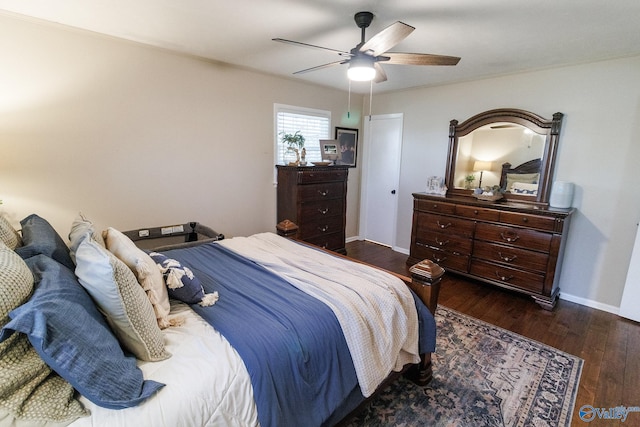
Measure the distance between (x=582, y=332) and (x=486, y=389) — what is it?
1.39 metres

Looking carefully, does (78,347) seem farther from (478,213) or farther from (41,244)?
(478,213)

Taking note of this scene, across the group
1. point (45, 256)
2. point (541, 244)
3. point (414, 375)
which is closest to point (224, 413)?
point (45, 256)

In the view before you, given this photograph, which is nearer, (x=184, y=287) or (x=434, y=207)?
(x=184, y=287)

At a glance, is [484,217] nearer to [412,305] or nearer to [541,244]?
[541,244]

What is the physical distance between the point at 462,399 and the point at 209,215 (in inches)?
112

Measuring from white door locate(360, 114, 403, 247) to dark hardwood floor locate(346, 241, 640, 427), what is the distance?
4.62ft

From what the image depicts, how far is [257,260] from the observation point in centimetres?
213

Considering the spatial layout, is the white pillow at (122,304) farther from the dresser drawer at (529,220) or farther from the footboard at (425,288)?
the dresser drawer at (529,220)

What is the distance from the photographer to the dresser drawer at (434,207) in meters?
3.62

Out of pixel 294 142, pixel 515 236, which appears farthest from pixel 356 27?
pixel 515 236

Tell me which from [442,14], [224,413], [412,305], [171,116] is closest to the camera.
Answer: [224,413]

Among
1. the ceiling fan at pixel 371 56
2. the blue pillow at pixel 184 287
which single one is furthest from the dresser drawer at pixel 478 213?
the blue pillow at pixel 184 287

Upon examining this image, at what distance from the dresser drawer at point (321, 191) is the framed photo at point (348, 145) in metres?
0.79

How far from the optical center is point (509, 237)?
10.5 feet
